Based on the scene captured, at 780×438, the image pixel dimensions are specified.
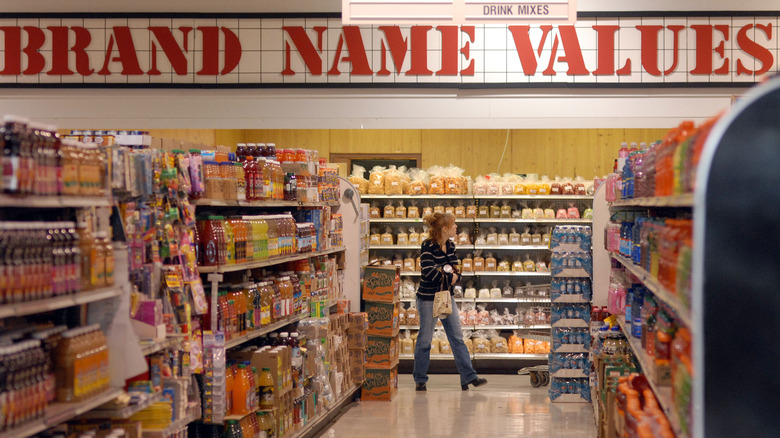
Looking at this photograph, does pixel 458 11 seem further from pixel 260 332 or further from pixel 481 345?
pixel 481 345

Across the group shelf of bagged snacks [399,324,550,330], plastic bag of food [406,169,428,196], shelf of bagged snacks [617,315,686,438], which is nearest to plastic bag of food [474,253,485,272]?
shelf of bagged snacks [399,324,550,330]

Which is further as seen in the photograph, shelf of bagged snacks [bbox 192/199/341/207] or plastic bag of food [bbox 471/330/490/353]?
plastic bag of food [bbox 471/330/490/353]

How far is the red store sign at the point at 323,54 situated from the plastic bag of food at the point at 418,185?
161cm

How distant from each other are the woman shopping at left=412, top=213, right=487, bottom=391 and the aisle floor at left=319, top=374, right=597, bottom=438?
1.13ft

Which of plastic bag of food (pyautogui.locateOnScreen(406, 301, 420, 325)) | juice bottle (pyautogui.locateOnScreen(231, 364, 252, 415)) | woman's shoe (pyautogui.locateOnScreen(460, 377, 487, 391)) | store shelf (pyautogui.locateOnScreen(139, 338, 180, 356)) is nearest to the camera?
store shelf (pyautogui.locateOnScreen(139, 338, 180, 356))

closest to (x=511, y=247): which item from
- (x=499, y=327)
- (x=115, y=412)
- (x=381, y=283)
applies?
(x=499, y=327)

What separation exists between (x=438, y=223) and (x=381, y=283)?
0.85 meters

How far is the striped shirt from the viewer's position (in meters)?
8.80

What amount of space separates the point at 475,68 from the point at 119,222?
18.8 ft

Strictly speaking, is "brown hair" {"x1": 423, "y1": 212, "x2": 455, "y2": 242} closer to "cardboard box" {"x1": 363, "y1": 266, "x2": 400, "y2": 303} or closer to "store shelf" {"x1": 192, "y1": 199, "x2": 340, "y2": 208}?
"cardboard box" {"x1": 363, "y1": 266, "x2": 400, "y2": 303}

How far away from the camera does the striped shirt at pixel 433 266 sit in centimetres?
880

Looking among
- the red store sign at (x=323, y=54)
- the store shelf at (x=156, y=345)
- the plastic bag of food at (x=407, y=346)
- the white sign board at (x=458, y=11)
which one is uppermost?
the red store sign at (x=323, y=54)

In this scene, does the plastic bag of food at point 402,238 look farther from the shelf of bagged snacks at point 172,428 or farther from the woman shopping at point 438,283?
the shelf of bagged snacks at point 172,428

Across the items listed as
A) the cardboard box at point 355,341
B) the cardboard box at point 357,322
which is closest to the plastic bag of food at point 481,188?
the cardboard box at point 357,322
